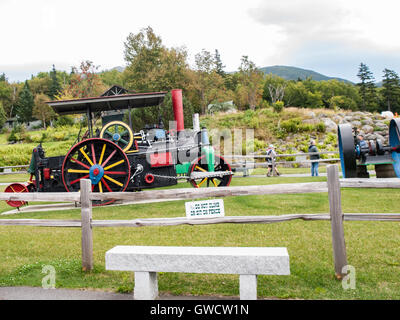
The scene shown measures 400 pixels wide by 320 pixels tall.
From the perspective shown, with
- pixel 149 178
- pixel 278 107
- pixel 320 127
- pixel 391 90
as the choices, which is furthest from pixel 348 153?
pixel 391 90

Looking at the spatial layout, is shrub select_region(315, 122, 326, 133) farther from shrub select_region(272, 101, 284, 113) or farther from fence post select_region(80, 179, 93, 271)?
fence post select_region(80, 179, 93, 271)

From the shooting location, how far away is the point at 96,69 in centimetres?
3681

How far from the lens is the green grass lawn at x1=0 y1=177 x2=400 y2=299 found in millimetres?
3619

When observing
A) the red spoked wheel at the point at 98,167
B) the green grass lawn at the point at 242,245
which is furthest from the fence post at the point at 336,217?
the red spoked wheel at the point at 98,167

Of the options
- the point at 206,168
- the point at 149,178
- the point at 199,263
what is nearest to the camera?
the point at 199,263

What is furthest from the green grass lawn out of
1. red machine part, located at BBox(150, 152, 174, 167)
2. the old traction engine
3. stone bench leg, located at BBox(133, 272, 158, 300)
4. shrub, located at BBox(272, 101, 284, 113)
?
shrub, located at BBox(272, 101, 284, 113)

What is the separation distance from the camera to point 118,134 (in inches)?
352

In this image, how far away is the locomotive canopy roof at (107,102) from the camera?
336 inches

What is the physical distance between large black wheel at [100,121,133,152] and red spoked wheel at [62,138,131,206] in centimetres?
38

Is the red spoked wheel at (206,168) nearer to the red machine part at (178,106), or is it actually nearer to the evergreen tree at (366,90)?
the red machine part at (178,106)

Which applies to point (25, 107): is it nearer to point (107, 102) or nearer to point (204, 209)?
point (107, 102)

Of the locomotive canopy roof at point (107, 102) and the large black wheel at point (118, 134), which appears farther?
the large black wheel at point (118, 134)

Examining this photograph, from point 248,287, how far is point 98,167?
621 cm
